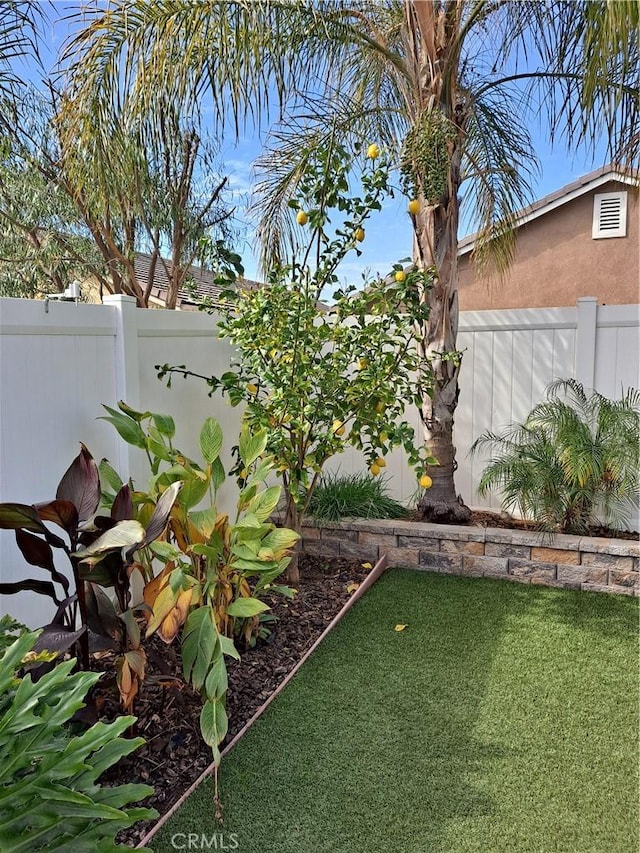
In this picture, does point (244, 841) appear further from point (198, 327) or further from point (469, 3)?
point (469, 3)

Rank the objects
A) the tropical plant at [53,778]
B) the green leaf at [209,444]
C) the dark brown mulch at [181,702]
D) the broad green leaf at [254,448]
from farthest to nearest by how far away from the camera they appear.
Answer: the broad green leaf at [254,448] < the green leaf at [209,444] < the dark brown mulch at [181,702] < the tropical plant at [53,778]

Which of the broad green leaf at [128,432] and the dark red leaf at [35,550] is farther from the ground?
the broad green leaf at [128,432]

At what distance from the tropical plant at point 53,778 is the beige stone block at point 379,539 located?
256cm

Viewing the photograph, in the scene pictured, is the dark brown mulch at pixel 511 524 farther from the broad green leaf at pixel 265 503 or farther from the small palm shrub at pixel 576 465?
the broad green leaf at pixel 265 503

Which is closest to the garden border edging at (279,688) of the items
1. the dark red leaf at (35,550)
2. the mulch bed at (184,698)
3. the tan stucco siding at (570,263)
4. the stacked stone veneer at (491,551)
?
the mulch bed at (184,698)

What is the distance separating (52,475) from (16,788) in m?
1.55

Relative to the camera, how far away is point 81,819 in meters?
1.40

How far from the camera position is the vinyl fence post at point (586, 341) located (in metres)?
4.09

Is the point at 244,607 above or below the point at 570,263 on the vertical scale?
below

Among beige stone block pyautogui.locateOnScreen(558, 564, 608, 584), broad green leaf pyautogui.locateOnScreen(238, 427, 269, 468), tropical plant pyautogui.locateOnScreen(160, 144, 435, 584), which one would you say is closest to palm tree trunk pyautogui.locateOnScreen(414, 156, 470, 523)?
tropical plant pyautogui.locateOnScreen(160, 144, 435, 584)

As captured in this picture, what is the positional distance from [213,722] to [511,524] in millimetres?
2655

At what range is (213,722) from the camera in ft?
6.73

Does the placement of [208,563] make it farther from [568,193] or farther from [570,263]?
[568,193]

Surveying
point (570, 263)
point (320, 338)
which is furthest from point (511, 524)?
point (570, 263)
